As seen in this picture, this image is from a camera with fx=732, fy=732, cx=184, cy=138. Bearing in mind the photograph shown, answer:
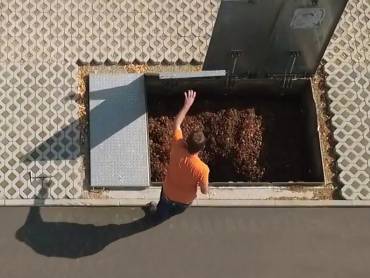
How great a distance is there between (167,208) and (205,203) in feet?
1.75

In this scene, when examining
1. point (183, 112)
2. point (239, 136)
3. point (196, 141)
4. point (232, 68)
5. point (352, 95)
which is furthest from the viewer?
point (352, 95)

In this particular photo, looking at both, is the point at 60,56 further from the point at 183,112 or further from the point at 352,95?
the point at 352,95

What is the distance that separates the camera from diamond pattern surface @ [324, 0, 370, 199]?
813 cm

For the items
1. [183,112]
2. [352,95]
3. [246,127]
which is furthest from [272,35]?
[352,95]

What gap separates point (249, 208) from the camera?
795 centimetres

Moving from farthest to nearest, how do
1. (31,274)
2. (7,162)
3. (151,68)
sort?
(151,68) → (7,162) → (31,274)

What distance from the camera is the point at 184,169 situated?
675 cm

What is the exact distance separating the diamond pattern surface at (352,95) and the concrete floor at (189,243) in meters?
0.44

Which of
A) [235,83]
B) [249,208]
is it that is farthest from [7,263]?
[235,83]

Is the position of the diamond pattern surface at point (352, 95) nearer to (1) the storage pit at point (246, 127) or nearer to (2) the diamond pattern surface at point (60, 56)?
(1) the storage pit at point (246, 127)

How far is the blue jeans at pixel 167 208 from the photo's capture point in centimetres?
741

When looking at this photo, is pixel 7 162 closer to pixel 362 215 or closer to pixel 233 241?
pixel 233 241

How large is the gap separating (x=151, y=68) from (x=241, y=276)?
2642 millimetres

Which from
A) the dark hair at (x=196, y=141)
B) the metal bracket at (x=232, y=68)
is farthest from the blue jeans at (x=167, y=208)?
the metal bracket at (x=232, y=68)
